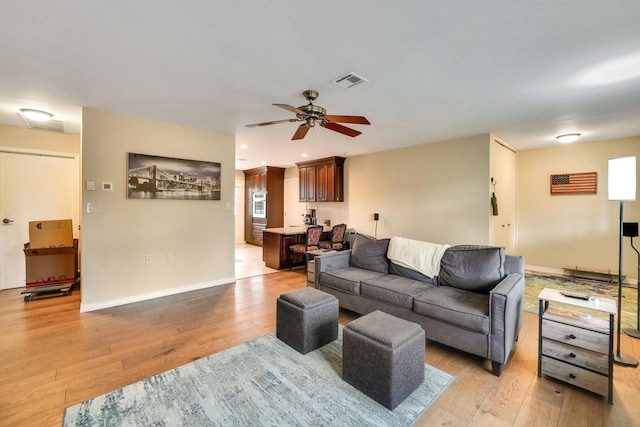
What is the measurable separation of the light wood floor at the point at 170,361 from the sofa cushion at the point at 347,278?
1.26ft

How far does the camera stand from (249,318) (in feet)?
10.7

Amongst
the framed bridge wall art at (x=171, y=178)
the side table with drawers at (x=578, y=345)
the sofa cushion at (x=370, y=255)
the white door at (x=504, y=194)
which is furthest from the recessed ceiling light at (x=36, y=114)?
the white door at (x=504, y=194)

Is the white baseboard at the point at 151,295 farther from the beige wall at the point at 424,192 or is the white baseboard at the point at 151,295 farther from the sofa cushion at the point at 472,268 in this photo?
the sofa cushion at the point at 472,268

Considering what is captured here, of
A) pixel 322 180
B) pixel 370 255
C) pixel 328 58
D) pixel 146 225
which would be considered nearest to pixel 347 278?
pixel 370 255

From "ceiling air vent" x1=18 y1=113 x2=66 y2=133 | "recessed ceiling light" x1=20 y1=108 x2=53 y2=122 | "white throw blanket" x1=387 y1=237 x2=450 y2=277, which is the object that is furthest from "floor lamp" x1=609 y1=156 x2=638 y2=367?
"ceiling air vent" x1=18 y1=113 x2=66 y2=133

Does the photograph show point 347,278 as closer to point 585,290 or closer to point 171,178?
point 171,178

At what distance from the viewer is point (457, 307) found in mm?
2430

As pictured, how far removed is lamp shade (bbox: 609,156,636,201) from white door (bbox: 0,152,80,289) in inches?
286

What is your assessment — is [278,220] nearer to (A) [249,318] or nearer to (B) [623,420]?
(A) [249,318]

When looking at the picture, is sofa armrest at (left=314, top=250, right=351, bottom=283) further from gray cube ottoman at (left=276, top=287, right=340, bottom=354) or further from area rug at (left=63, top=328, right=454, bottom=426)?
area rug at (left=63, top=328, right=454, bottom=426)

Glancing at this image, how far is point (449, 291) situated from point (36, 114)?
5561 mm

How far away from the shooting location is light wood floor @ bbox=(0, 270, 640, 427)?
1814 mm

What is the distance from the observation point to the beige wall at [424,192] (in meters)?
4.58

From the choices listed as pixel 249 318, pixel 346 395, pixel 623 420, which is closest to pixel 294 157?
pixel 249 318
